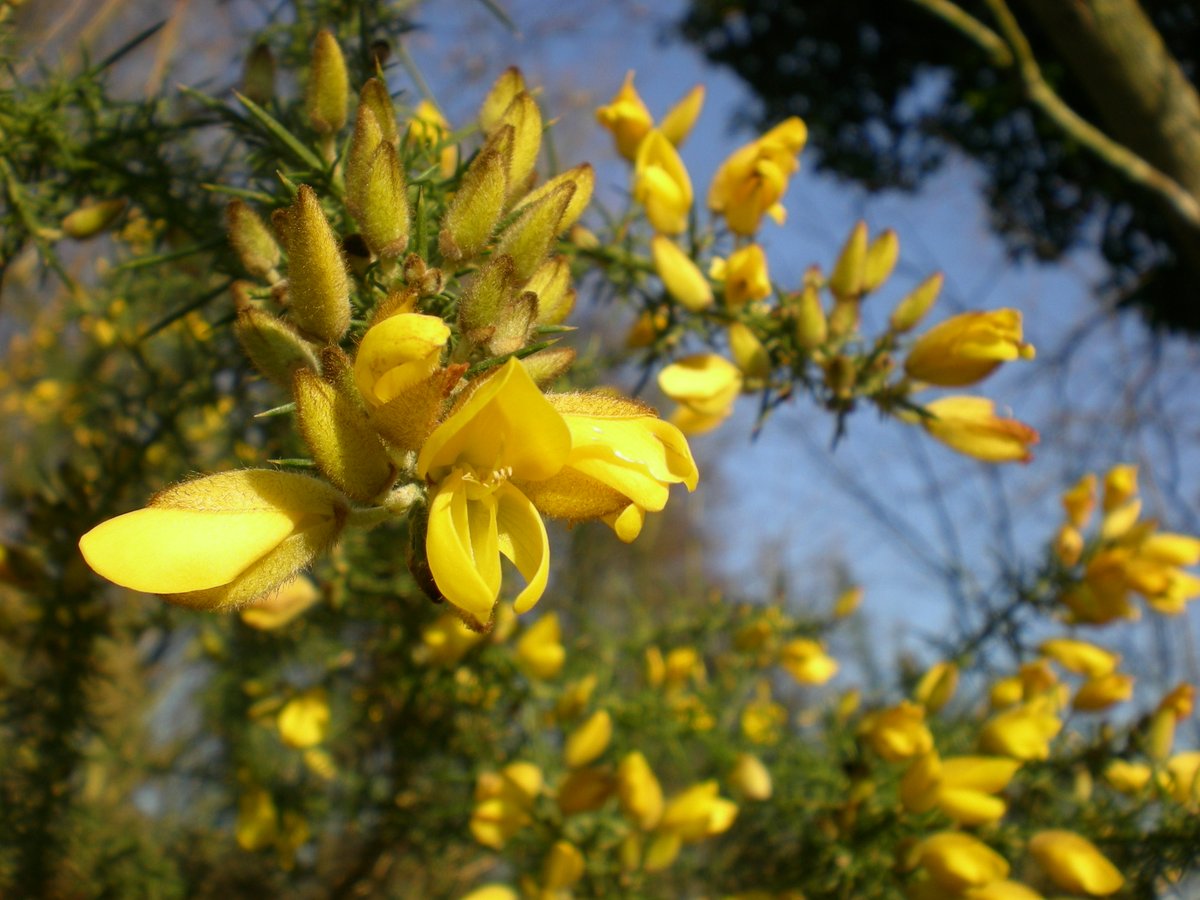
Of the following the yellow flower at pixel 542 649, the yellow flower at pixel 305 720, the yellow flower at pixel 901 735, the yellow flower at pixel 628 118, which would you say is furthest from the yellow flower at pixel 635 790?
the yellow flower at pixel 628 118

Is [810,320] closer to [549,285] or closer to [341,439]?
[549,285]

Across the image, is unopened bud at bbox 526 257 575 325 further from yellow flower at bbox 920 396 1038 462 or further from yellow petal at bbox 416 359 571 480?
yellow flower at bbox 920 396 1038 462

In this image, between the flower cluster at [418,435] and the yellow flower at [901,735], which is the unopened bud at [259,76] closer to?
the flower cluster at [418,435]

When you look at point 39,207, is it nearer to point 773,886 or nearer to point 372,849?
point 372,849

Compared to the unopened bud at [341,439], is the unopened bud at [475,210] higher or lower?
higher

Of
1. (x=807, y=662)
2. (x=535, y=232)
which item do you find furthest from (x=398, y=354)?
(x=807, y=662)

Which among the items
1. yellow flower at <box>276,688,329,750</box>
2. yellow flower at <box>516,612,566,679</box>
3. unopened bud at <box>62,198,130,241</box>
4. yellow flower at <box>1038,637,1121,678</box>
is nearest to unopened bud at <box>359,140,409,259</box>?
unopened bud at <box>62,198,130,241</box>
